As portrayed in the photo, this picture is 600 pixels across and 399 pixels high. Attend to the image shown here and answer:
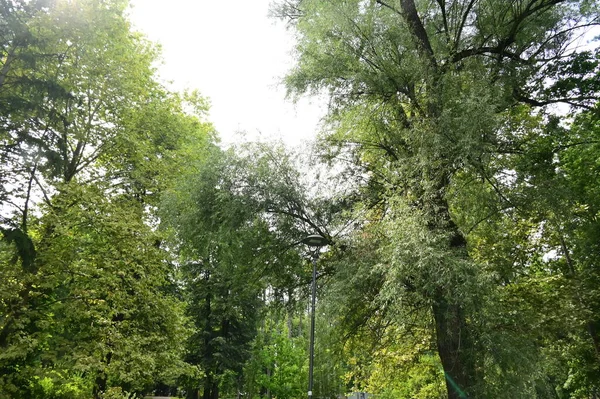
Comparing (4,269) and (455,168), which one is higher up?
(455,168)

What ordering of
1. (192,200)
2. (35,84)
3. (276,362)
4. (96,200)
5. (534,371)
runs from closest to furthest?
(534,371), (35,84), (96,200), (192,200), (276,362)

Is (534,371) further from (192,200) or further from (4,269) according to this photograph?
(4,269)

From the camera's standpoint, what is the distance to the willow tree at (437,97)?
7.68 m

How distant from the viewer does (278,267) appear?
37.3ft

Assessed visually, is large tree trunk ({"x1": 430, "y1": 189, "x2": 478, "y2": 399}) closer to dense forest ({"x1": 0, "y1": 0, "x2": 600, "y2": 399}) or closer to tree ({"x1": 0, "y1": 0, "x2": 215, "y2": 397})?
dense forest ({"x1": 0, "y1": 0, "x2": 600, "y2": 399})

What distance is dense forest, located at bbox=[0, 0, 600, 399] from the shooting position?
7.83m

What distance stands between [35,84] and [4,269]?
13.7 ft

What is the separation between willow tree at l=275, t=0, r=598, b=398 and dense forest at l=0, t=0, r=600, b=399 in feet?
0.18

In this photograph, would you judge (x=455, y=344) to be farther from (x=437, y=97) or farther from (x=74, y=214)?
(x=74, y=214)

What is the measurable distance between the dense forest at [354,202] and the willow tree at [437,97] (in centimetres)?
5

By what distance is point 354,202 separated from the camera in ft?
35.5

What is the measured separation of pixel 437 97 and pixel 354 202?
11.3ft

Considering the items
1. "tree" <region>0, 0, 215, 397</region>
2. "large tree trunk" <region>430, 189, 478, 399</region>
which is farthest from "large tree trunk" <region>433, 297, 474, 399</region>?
"tree" <region>0, 0, 215, 397</region>

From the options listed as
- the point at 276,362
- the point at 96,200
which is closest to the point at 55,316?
the point at 96,200
